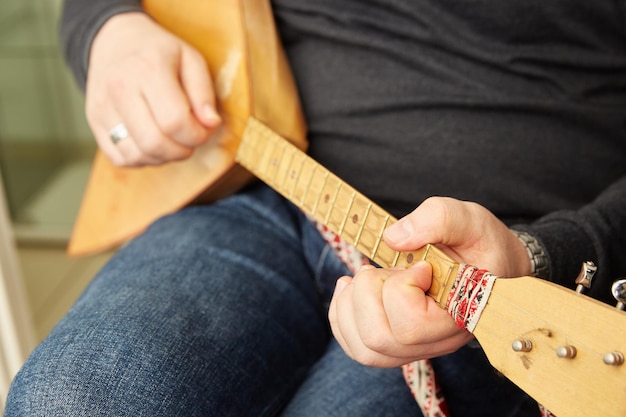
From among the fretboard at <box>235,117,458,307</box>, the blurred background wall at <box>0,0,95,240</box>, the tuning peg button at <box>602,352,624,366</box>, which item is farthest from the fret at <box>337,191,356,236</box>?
the blurred background wall at <box>0,0,95,240</box>

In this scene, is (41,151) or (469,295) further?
(41,151)

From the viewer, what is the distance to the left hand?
1.37ft

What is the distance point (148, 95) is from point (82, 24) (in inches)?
6.3

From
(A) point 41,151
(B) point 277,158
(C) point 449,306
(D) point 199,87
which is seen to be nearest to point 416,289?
(C) point 449,306

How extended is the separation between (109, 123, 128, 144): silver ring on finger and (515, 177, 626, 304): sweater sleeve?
0.39 m

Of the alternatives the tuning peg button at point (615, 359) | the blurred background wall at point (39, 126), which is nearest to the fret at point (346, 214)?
the tuning peg button at point (615, 359)

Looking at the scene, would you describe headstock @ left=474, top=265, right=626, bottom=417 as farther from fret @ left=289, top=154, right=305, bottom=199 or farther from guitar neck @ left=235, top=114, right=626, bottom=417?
fret @ left=289, top=154, right=305, bottom=199

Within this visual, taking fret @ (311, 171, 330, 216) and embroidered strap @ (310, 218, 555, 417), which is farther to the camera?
fret @ (311, 171, 330, 216)

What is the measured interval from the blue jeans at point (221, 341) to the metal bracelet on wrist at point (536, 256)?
0.08 m

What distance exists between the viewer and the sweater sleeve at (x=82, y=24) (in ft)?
2.37

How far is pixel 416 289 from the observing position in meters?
0.41

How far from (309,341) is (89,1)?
0.44m

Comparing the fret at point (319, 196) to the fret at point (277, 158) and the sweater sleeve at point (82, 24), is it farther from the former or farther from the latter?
the sweater sleeve at point (82, 24)

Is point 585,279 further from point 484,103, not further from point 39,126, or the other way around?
point 39,126
